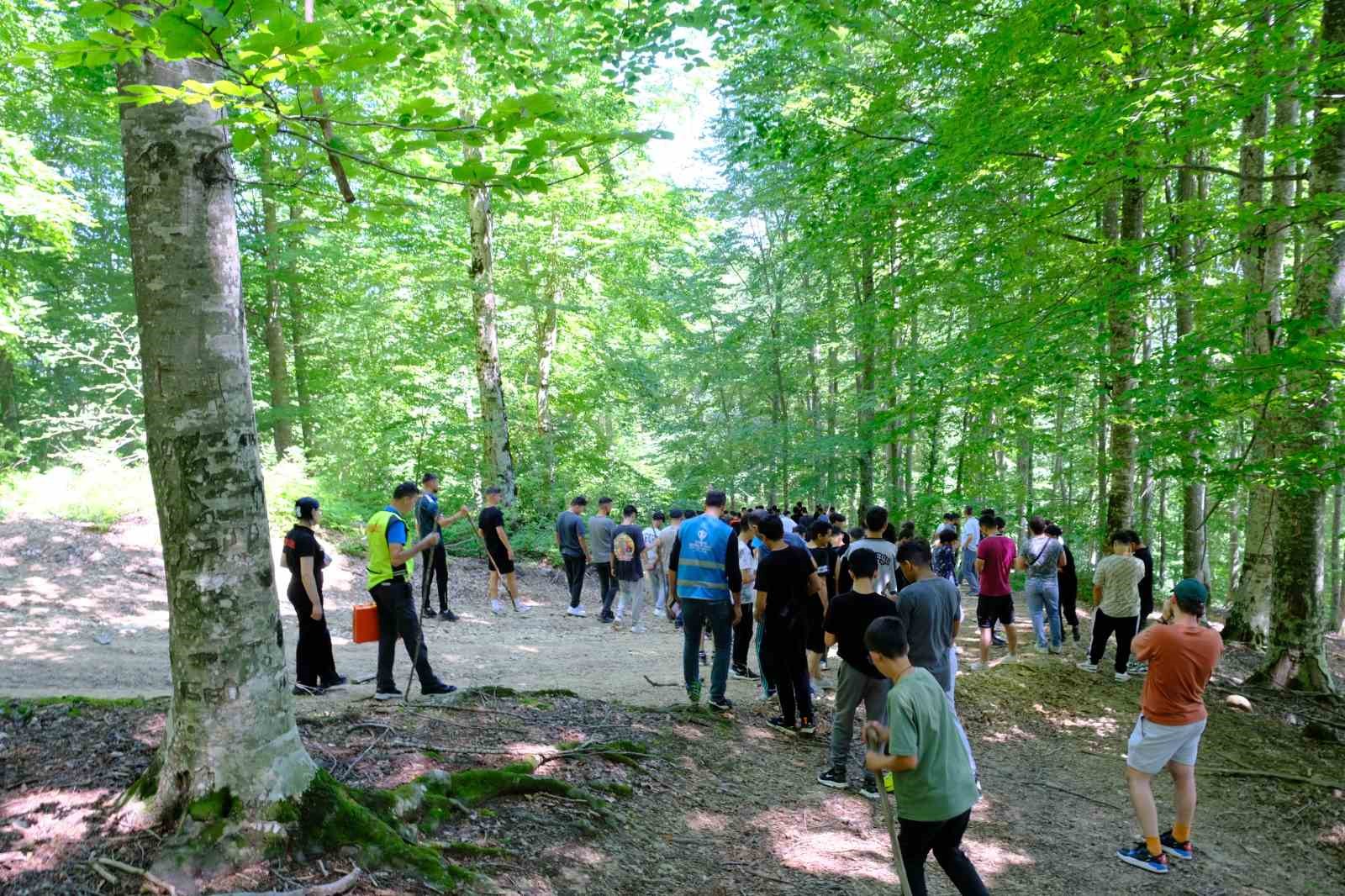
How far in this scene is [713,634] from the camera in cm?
714

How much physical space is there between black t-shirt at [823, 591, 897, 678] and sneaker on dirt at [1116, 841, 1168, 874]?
85.1 inches

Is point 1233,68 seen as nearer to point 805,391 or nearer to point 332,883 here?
point 332,883

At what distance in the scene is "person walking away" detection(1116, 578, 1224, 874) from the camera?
529 centimetres

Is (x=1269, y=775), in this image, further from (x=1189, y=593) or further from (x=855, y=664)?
(x=855, y=664)

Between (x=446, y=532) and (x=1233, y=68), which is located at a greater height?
(x=1233, y=68)

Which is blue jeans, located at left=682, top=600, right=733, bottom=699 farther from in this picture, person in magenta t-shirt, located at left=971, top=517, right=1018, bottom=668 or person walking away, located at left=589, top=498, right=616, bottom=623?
person walking away, located at left=589, top=498, right=616, bottom=623

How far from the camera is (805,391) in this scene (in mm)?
28000

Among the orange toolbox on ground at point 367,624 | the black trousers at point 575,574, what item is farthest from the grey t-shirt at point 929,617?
the black trousers at point 575,574

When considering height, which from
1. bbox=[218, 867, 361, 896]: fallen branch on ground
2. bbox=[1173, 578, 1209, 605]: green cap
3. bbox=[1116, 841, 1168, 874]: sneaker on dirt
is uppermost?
bbox=[1173, 578, 1209, 605]: green cap

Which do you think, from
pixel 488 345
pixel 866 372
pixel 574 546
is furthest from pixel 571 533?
pixel 866 372

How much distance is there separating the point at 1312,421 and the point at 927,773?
23.1 ft

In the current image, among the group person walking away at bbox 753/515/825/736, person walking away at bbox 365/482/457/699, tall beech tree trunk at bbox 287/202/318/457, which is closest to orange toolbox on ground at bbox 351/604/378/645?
person walking away at bbox 365/482/457/699

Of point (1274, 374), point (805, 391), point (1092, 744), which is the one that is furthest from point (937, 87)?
point (805, 391)

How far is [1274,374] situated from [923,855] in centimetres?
586
